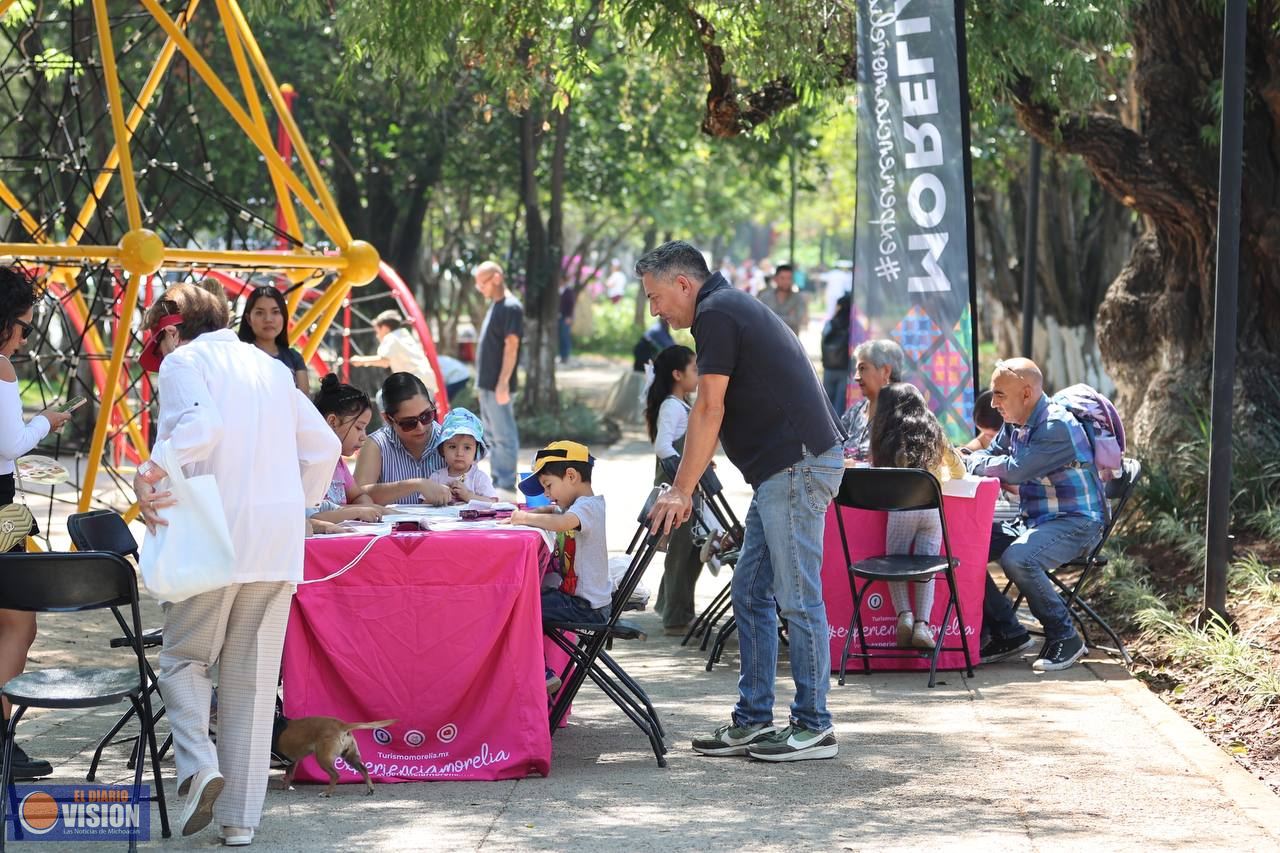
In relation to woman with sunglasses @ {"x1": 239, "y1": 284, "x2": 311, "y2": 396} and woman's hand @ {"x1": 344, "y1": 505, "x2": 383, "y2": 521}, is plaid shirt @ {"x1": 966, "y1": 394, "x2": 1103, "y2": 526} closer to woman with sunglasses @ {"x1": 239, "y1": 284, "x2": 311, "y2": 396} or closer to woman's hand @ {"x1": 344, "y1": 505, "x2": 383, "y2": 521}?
woman's hand @ {"x1": 344, "y1": 505, "x2": 383, "y2": 521}

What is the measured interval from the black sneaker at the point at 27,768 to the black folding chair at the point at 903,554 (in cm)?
348

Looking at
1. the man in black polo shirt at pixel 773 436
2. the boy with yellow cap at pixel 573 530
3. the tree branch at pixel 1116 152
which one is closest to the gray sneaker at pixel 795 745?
the man in black polo shirt at pixel 773 436

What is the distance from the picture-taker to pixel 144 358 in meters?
5.60

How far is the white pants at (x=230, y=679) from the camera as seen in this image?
5094 millimetres

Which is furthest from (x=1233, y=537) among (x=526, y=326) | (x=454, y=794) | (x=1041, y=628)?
(x=526, y=326)

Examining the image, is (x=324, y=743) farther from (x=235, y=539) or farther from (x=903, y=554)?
(x=903, y=554)

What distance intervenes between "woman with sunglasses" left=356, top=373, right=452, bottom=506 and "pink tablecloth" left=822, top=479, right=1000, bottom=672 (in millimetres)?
1912

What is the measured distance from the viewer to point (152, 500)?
16.1 feet

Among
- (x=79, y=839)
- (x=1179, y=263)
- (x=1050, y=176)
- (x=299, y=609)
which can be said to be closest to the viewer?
(x=79, y=839)

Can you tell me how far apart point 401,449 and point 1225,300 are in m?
3.87

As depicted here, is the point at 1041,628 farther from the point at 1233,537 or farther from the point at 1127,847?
the point at 1127,847

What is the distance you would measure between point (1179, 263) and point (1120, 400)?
1.52 meters

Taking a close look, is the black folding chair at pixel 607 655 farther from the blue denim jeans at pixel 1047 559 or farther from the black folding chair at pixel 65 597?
the blue denim jeans at pixel 1047 559

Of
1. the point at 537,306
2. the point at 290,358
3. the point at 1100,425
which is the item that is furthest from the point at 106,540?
the point at 537,306
